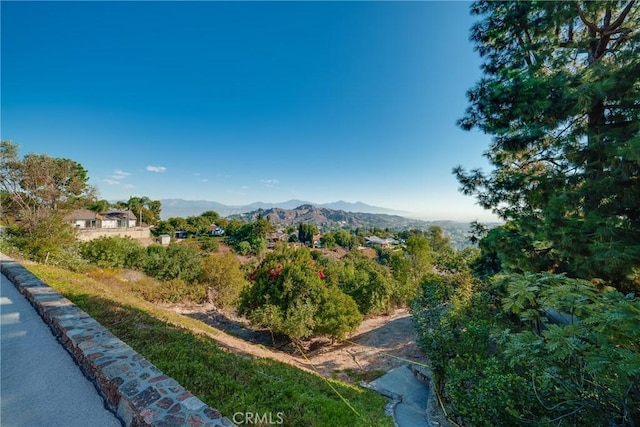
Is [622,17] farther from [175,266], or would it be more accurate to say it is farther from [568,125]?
[175,266]

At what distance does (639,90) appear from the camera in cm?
355

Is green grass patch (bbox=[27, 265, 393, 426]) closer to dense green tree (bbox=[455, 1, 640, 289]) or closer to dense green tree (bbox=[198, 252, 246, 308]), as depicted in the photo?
→ dense green tree (bbox=[455, 1, 640, 289])

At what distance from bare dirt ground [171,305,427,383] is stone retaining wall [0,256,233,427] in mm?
3948

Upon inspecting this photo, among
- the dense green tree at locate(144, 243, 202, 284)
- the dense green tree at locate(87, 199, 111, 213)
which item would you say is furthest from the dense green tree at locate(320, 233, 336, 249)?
the dense green tree at locate(87, 199, 111, 213)

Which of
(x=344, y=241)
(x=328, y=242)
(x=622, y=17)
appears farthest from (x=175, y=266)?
(x=344, y=241)

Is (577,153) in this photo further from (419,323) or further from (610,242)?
(419,323)

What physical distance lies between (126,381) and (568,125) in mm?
7791

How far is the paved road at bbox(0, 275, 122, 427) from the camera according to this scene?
213 cm

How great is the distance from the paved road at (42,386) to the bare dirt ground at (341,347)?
4.05 m

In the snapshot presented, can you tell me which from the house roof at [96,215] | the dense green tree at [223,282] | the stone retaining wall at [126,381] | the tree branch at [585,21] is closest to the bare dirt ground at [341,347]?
the dense green tree at [223,282]

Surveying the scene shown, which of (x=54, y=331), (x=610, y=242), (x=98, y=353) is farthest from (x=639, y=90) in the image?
(x=54, y=331)

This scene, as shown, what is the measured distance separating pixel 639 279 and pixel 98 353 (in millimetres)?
7917

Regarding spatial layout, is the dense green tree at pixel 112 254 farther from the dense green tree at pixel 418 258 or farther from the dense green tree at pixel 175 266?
the dense green tree at pixel 418 258

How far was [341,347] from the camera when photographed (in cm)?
1030
